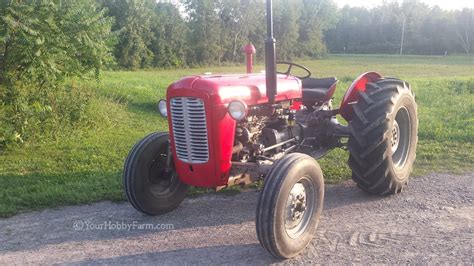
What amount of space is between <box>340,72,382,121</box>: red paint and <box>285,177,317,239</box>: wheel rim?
6.69 feet

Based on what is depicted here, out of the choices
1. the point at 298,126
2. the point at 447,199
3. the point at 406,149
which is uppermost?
the point at 298,126

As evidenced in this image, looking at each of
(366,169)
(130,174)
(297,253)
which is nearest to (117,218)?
(130,174)

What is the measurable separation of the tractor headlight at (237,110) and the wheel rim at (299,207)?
2.45 ft

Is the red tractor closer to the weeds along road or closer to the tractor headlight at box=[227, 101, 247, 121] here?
the tractor headlight at box=[227, 101, 247, 121]

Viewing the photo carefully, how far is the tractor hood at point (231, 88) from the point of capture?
169 inches

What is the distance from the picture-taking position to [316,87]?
6.23 meters

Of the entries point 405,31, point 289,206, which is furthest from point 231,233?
point 405,31

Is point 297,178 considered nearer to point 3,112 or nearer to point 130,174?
point 130,174

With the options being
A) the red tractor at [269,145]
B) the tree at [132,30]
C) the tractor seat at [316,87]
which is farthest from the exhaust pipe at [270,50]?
the tree at [132,30]

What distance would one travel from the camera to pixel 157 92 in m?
13.9

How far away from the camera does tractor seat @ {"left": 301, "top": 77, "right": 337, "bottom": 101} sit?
5.99m

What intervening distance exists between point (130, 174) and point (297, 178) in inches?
68.4

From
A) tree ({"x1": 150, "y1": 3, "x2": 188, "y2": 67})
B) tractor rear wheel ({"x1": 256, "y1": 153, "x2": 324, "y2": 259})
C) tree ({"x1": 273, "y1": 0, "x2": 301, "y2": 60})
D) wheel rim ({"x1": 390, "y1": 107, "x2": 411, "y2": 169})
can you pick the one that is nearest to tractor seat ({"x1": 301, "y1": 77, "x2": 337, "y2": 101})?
wheel rim ({"x1": 390, "y1": 107, "x2": 411, "y2": 169})

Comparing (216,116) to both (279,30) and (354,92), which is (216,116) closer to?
(354,92)
